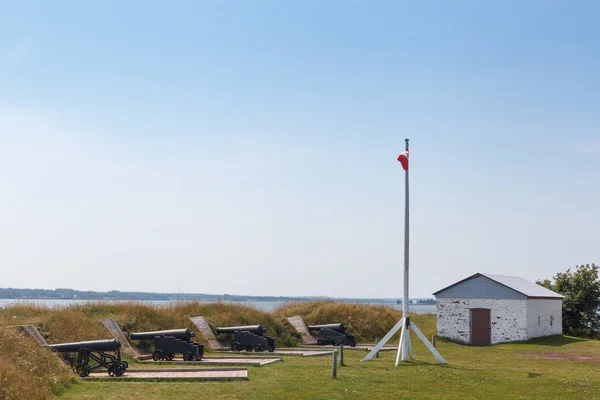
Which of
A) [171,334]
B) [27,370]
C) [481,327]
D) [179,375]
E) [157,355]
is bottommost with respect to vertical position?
[179,375]

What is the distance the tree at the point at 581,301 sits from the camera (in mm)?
46250

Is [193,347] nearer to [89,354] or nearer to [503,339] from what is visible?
[89,354]

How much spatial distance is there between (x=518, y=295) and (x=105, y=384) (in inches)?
1036

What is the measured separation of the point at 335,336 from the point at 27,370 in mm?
19957

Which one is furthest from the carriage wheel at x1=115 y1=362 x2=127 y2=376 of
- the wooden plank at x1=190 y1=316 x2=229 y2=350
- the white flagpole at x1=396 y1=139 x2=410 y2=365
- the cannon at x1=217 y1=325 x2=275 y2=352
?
the wooden plank at x1=190 y1=316 x2=229 y2=350

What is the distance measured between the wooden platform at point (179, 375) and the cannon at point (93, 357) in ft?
0.68

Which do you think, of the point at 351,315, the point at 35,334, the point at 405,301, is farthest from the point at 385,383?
the point at 351,315

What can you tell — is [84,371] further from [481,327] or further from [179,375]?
[481,327]

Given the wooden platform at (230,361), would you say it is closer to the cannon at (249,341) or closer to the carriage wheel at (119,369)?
the cannon at (249,341)

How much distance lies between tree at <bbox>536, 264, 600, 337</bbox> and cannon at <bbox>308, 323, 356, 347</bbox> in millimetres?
19667

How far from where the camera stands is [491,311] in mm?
38188

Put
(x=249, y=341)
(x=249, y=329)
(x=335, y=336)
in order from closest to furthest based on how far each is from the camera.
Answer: (x=249, y=341) → (x=249, y=329) → (x=335, y=336)

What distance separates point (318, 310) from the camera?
129ft

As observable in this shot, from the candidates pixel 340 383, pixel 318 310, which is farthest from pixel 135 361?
pixel 318 310
